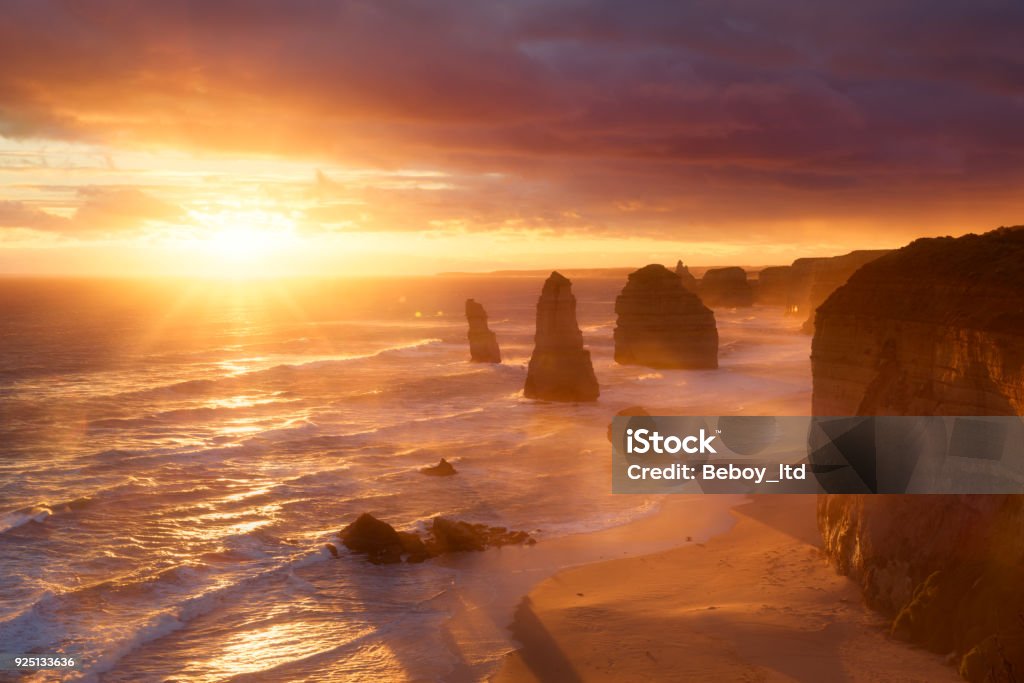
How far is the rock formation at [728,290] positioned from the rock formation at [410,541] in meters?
133

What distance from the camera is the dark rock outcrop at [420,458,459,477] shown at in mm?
36844

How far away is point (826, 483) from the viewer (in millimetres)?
22688

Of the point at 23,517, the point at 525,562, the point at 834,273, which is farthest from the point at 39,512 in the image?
the point at 834,273

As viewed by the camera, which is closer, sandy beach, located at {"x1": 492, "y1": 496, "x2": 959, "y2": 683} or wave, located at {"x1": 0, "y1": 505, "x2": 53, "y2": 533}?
sandy beach, located at {"x1": 492, "y1": 496, "x2": 959, "y2": 683}

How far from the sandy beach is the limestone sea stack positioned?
31.1m

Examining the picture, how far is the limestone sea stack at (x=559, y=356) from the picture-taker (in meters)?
57.2

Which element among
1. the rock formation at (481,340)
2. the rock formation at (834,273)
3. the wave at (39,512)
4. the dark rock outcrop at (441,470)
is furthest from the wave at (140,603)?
the rock formation at (834,273)

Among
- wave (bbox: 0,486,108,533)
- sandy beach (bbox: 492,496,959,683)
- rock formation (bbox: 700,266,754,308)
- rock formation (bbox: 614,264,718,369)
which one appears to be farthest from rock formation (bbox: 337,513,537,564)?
rock formation (bbox: 700,266,754,308)

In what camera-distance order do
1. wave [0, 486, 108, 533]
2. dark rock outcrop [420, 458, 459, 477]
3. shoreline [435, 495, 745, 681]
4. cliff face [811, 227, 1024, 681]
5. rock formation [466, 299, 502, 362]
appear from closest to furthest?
cliff face [811, 227, 1024, 681] < shoreline [435, 495, 745, 681] < wave [0, 486, 108, 533] < dark rock outcrop [420, 458, 459, 477] < rock formation [466, 299, 502, 362]

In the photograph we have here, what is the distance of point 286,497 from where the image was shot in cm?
3334

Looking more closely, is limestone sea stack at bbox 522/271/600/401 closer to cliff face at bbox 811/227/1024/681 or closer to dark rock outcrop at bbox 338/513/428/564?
dark rock outcrop at bbox 338/513/428/564

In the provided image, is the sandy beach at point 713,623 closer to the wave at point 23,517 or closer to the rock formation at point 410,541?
the rock formation at point 410,541

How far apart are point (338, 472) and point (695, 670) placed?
23.7m

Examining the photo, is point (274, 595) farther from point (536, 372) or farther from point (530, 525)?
point (536, 372)
